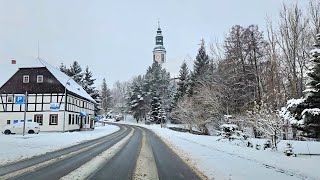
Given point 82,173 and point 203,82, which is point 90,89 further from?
point 82,173

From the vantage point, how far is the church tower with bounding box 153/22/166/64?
6093 inches

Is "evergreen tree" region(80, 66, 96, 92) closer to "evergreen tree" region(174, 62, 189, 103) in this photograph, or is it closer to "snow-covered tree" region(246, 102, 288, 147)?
"evergreen tree" region(174, 62, 189, 103)

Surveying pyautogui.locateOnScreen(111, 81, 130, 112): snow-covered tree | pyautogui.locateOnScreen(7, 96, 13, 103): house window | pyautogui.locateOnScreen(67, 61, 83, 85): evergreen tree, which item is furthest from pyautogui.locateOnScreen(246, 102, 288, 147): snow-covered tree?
pyautogui.locateOnScreen(111, 81, 130, 112): snow-covered tree

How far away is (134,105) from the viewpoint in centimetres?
10306

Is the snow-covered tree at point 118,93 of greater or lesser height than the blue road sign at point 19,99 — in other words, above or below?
above

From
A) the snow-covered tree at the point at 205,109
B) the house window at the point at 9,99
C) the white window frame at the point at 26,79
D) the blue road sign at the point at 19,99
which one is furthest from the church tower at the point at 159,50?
the blue road sign at the point at 19,99

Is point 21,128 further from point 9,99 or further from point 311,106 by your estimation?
point 311,106

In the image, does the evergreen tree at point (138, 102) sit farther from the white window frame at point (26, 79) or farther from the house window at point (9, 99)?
the house window at point (9, 99)

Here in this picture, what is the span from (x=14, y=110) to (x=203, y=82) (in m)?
29.1

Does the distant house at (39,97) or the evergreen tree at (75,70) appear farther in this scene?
the evergreen tree at (75,70)

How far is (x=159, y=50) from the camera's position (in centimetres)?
15462

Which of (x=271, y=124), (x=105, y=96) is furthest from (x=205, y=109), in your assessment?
(x=105, y=96)

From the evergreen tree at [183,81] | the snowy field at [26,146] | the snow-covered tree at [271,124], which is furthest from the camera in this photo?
the evergreen tree at [183,81]

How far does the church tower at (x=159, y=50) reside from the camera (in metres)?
155
